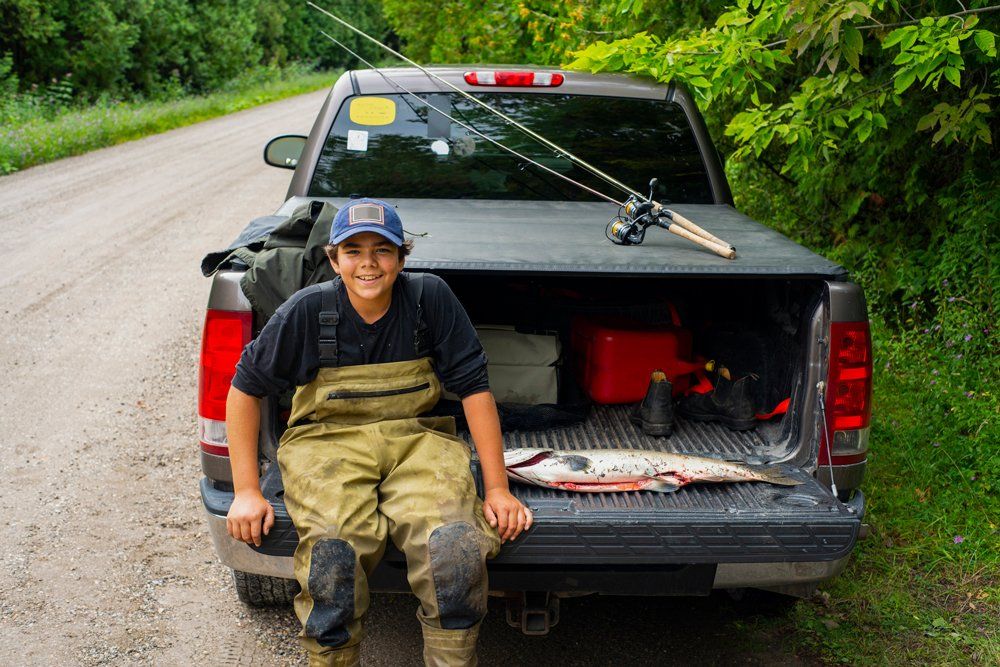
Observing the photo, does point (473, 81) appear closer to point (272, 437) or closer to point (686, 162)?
point (686, 162)

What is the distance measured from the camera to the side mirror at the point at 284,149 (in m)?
4.68

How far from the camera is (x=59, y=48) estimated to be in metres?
22.4

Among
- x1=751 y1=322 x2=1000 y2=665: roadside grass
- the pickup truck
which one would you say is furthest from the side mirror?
x1=751 y1=322 x2=1000 y2=665: roadside grass

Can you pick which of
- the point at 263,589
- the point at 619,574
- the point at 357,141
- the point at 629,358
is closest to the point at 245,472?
the point at 263,589

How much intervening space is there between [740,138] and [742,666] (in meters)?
2.56

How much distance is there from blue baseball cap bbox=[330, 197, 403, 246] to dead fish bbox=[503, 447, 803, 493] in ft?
2.56

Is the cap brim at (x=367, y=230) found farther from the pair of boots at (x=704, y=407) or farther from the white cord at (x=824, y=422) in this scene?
the white cord at (x=824, y=422)

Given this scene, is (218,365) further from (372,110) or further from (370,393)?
(372,110)

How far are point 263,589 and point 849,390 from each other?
2.12m

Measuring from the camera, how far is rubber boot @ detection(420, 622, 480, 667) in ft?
8.61

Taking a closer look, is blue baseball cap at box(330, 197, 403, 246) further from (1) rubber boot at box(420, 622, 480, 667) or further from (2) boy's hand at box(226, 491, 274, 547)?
(1) rubber boot at box(420, 622, 480, 667)

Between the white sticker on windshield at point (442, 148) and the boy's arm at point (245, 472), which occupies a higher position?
the white sticker on windshield at point (442, 148)

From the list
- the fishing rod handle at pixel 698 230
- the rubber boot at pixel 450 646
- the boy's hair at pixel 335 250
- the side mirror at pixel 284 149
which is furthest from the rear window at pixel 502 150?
the rubber boot at pixel 450 646

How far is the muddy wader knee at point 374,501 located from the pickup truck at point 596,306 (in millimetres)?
100
